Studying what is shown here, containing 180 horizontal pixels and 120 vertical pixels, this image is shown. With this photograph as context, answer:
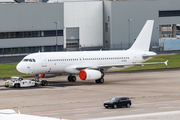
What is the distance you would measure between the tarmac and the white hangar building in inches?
1629

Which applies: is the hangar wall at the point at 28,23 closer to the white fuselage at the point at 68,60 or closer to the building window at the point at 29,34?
the building window at the point at 29,34

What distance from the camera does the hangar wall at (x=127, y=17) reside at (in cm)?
11356

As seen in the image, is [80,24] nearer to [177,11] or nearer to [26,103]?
[177,11]

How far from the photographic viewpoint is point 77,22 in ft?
377

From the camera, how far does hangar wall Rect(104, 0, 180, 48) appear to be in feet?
373

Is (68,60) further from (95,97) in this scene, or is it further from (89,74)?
(95,97)

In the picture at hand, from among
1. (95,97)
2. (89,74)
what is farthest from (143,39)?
(95,97)

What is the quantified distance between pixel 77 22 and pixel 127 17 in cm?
1454

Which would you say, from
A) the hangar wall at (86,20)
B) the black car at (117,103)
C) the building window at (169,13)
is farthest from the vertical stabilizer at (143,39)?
the building window at (169,13)

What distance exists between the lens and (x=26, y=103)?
138ft

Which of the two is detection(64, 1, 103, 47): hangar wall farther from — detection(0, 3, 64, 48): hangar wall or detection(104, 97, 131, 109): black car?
detection(104, 97, 131, 109): black car

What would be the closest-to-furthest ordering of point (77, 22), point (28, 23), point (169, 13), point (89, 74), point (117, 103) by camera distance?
point (117, 103) < point (89, 74) < point (28, 23) < point (77, 22) < point (169, 13)

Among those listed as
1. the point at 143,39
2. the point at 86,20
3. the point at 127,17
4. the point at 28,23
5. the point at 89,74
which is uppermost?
the point at 127,17

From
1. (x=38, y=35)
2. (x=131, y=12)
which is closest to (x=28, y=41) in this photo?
(x=38, y=35)
